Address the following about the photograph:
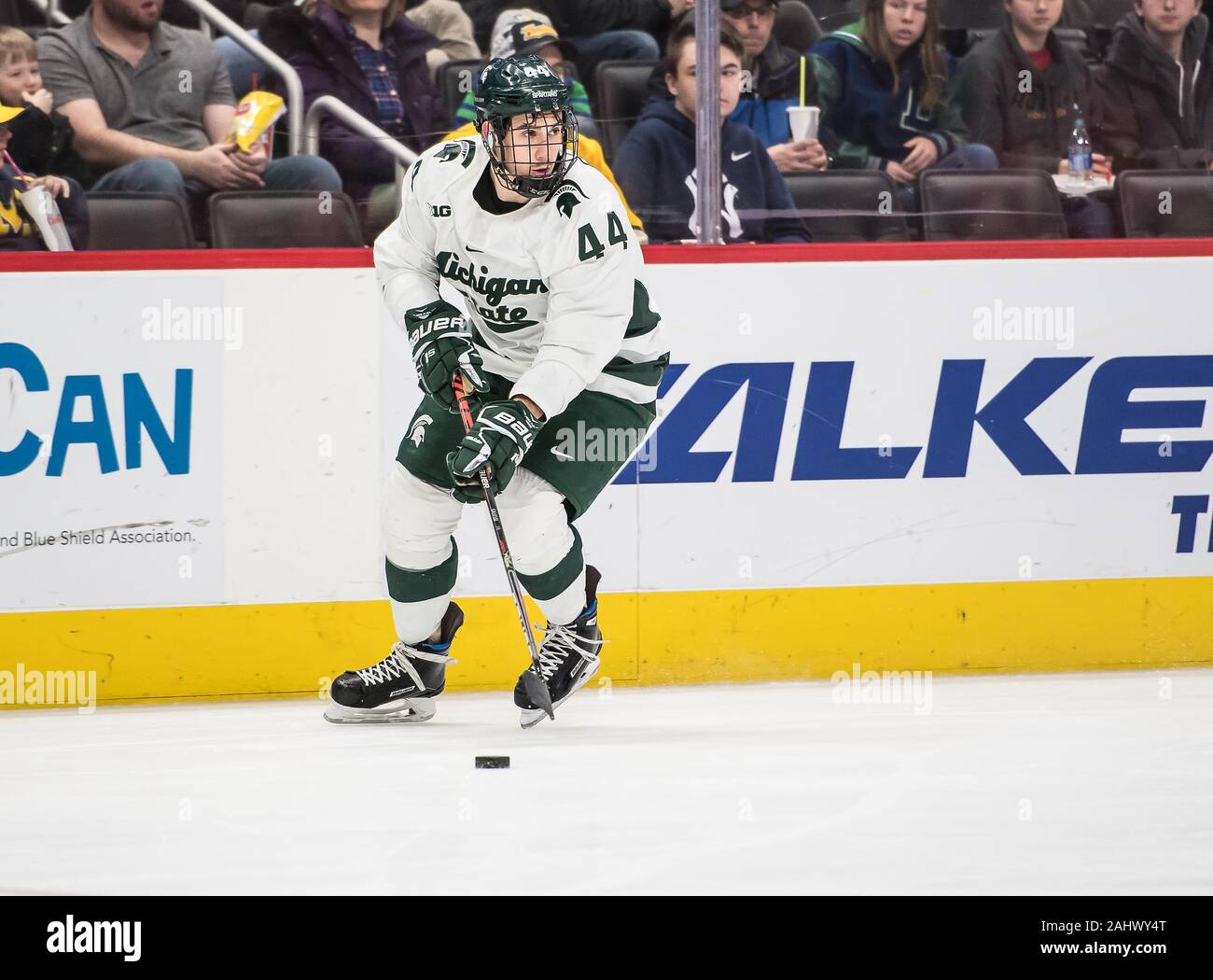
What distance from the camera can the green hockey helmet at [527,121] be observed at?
303 centimetres

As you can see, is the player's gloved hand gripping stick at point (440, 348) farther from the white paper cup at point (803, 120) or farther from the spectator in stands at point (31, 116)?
the white paper cup at point (803, 120)

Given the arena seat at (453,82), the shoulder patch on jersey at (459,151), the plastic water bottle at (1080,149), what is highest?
the arena seat at (453,82)

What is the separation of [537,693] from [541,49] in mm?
1763

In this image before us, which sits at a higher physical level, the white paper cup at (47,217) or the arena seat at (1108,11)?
the arena seat at (1108,11)

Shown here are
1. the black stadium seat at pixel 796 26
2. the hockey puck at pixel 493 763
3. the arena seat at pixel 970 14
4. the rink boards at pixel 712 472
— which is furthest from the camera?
the arena seat at pixel 970 14

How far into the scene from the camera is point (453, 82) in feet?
13.6

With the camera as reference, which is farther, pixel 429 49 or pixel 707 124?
pixel 429 49

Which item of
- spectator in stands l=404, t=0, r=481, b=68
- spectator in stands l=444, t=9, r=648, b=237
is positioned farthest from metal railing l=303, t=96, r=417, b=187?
spectator in stands l=404, t=0, r=481, b=68

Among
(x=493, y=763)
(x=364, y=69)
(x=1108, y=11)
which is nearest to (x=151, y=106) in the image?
(x=364, y=69)

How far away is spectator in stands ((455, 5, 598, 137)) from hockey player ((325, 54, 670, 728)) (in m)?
0.91

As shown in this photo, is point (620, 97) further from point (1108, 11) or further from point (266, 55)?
point (1108, 11)

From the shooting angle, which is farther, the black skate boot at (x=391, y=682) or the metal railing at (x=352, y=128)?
the metal railing at (x=352, y=128)

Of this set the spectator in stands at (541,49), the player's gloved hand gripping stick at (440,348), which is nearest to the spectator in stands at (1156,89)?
the spectator in stands at (541,49)

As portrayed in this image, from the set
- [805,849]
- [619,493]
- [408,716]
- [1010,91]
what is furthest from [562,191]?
[1010,91]
